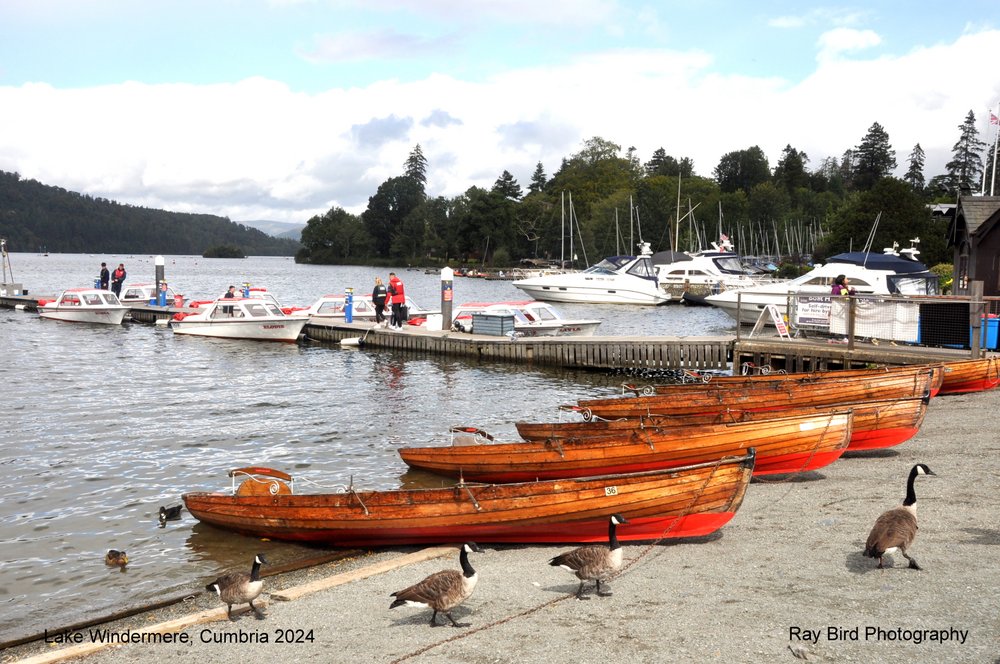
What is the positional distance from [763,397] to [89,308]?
40.3m

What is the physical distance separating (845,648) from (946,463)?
300 inches

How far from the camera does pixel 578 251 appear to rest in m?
132

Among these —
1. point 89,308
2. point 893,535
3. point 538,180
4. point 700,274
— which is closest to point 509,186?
point 538,180

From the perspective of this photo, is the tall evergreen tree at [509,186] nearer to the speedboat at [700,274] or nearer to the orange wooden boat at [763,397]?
the speedboat at [700,274]

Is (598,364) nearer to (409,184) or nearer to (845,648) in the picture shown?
(845,648)

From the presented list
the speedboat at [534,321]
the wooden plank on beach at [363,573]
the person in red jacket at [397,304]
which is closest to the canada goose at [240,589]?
the wooden plank on beach at [363,573]

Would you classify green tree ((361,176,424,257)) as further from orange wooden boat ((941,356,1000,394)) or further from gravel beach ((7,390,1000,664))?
gravel beach ((7,390,1000,664))

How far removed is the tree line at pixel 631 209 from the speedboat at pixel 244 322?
2614 inches

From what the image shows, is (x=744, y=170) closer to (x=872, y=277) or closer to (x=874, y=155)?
(x=874, y=155)

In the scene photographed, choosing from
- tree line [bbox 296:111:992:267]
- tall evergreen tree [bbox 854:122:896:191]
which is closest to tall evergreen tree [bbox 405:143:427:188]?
tree line [bbox 296:111:992:267]

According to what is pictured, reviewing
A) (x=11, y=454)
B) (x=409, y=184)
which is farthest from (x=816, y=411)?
(x=409, y=184)

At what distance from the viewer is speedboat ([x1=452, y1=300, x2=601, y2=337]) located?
34781 millimetres

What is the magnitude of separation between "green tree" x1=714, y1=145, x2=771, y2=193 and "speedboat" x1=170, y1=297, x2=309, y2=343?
14394 cm

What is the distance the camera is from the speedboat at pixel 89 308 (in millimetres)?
46031
